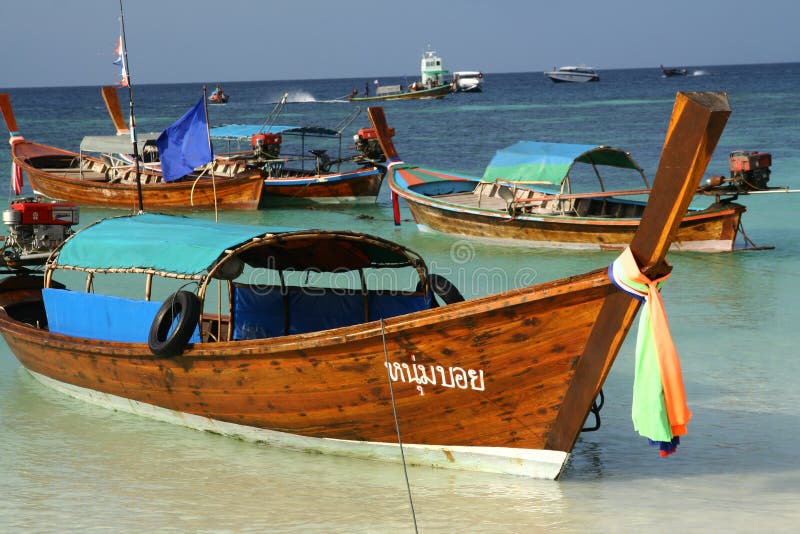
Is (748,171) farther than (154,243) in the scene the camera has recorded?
Yes

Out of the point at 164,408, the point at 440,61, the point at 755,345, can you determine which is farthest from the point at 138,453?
the point at 440,61

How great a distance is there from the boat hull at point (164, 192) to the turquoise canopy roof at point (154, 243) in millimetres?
12829

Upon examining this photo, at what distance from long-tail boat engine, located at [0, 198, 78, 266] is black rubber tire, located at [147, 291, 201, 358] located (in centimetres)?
381

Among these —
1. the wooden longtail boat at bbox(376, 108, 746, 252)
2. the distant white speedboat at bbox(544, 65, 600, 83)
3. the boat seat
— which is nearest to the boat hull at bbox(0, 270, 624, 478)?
the boat seat

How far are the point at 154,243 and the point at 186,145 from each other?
137 inches

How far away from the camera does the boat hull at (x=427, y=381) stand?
605cm

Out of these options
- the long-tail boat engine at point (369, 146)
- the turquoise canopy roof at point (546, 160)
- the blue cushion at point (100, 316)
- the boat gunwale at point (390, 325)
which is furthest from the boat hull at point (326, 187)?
the boat gunwale at point (390, 325)

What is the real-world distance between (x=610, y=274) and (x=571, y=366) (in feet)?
2.33

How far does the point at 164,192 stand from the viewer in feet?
71.9

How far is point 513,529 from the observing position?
6.21m

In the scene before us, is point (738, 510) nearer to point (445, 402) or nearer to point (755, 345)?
point (445, 402)

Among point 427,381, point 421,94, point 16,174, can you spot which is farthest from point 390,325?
point 421,94

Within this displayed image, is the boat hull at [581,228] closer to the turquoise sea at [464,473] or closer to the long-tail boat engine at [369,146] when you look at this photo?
the turquoise sea at [464,473]

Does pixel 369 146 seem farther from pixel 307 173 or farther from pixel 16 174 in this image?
pixel 16 174
